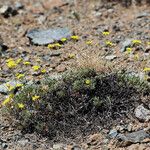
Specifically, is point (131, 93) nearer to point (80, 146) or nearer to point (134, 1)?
point (80, 146)

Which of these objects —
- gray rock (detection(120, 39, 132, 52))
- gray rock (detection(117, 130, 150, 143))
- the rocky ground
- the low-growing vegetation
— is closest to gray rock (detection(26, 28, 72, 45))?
the rocky ground

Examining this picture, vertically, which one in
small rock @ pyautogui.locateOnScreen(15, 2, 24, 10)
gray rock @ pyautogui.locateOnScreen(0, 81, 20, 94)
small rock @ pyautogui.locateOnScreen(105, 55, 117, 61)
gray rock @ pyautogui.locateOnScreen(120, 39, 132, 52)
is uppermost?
small rock @ pyautogui.locateOnScreen(15, 2, 24, 10)

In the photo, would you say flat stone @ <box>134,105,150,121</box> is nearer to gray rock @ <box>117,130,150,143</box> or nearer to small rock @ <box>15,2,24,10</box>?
gray rock @ <box>117,130,150,143</box>

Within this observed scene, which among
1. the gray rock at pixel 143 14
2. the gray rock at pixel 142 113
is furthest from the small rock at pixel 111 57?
the gray rock at pixel 143 14

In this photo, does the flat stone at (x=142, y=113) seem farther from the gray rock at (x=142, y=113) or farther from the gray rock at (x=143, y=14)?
the gray rock at (x=143, y=14)

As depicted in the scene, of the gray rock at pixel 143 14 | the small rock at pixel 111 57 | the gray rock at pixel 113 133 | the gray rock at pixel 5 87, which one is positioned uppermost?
the gray rock at pixel 5 87

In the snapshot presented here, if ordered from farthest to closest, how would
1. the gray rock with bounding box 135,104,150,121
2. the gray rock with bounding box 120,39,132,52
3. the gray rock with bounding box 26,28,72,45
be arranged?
1. the gray rock with bounding box 26,28,72,45
2. the gray rock with bounding box 120,39,132,52
3. the gray rock with bounding box 135,104,150,121

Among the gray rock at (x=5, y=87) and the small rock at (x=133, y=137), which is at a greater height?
the gray rock at (x=5, y=87)
